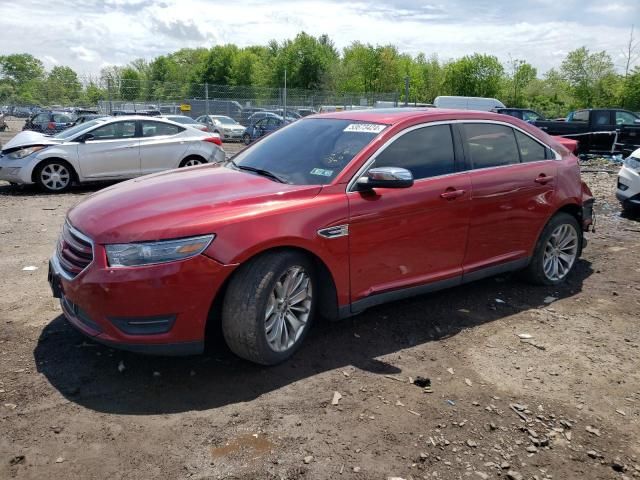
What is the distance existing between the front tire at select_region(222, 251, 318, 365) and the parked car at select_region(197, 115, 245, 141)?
23.6 metres

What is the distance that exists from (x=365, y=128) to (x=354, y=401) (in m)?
2.07

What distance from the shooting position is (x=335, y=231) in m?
3.72

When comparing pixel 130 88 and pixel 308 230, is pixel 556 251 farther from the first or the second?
pixel 130 88

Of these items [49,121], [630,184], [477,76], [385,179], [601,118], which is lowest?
[630,184]

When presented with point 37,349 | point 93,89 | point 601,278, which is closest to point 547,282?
point 601,278

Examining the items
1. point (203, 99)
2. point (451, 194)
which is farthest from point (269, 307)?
point (203, 99)

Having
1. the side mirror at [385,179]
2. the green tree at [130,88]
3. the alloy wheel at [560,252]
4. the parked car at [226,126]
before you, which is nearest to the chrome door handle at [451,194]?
the side mirror at [385,179]

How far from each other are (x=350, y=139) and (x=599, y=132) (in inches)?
659

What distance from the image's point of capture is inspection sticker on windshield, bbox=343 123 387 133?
422 centimetres

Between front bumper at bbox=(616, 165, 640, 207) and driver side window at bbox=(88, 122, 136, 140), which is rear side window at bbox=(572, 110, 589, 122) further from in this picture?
driver side window at bbox=(88, 122, 136, 140)

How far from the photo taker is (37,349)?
384 centimetres

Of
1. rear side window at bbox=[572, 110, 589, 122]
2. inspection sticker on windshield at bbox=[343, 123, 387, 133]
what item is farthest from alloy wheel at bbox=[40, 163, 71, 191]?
rear side window at bbox=[572, 110, 589, 122]

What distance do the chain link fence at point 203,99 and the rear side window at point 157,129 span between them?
13186 millimetres

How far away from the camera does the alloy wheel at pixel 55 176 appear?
10.4 metres
